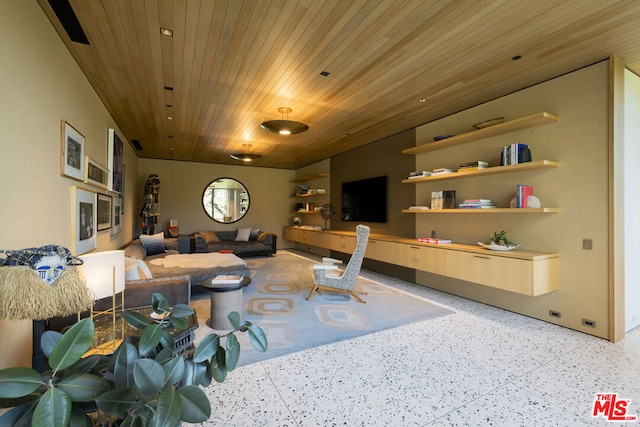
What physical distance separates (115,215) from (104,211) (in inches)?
32.7

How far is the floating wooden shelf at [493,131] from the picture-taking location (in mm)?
3145

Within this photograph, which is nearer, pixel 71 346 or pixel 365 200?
pixel 71 346

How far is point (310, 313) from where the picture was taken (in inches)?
137

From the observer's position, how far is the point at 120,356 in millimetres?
736

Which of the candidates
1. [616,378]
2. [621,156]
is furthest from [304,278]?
[621,156]

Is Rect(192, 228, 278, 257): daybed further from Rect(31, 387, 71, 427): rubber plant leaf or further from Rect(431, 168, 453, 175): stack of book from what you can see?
Rect(31, 387, 71, 427): rubber plant leaf

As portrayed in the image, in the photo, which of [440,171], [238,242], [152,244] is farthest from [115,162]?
[440,171]

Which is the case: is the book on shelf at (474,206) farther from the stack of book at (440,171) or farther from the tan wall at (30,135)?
the tan wall at (30,135)

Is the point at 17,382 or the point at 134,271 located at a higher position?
the point at 17,382

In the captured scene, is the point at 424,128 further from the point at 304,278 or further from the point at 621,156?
the point at 304,278

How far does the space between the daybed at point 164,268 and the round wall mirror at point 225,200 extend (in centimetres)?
284

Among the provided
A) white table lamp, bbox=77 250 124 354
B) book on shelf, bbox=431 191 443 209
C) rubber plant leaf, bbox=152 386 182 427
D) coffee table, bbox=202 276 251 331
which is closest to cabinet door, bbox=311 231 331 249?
book on shelf, bbox=431 191 443 209

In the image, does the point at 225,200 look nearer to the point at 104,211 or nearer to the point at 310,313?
the point at 104,211

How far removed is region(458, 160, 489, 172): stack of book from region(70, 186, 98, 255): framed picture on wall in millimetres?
4520
